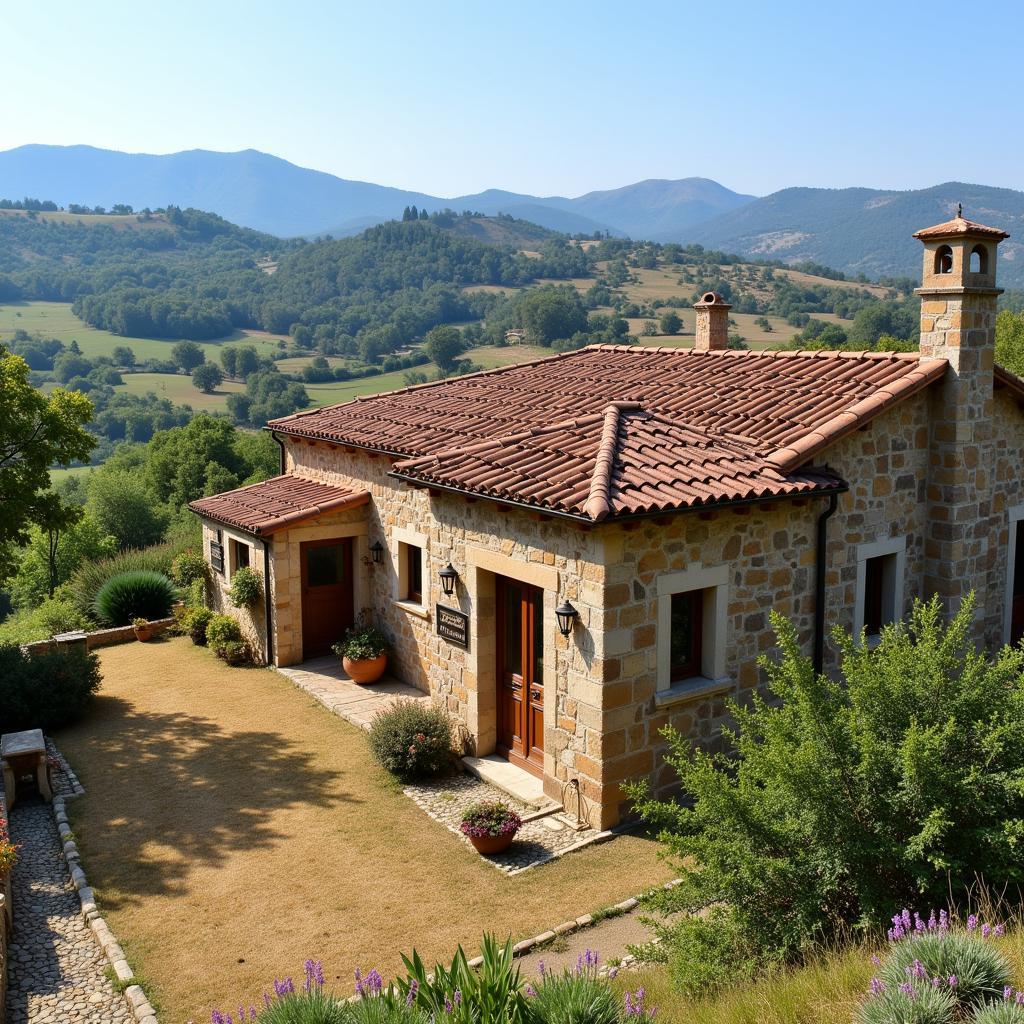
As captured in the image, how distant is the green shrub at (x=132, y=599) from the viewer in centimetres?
1831

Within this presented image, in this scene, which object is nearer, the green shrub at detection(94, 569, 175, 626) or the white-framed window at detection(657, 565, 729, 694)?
the white-framed window at detection(657, 565, 729, 694)

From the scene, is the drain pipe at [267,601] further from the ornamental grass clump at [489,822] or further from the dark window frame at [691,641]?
the dark window frame at [691,641]

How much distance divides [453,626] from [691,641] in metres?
2.88

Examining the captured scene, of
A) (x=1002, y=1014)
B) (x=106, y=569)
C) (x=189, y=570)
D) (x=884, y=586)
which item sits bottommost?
(x=106, y=569)

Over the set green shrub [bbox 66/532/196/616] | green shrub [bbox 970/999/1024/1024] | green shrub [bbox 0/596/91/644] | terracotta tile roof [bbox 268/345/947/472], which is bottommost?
green shrub [bbox 0/596/91/644]

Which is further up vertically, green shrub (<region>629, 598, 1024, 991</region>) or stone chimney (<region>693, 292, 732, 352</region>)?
stone chimney (<region>693, 292, 732, 352</region>)

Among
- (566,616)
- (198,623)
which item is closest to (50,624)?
(198,623)

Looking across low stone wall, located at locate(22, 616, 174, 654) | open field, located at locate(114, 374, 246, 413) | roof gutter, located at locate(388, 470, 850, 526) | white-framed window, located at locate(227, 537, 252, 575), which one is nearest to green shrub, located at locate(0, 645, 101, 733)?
white-framed window, located at locate(227, 537, 252, 575)

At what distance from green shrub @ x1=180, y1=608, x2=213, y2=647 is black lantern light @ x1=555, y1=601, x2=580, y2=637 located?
9.24 metres

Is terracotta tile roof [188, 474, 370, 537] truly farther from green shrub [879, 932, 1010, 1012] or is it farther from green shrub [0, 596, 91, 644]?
green shrub [879, 932, 1010, 1012]

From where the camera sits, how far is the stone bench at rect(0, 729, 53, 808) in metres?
10.1

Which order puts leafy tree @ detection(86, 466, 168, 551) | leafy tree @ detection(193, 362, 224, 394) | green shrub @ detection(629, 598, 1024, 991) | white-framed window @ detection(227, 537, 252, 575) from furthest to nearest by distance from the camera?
leafy tree @ detection(193, 362, 224, 394)
leafy tree @ detection(86, 466, 168, 551)
white-framed window @ detection(227, 537, 252, 575)
green shrub @ detection(629, 598, 1024, 991)

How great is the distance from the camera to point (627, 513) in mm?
8398

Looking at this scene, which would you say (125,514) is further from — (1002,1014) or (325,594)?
(1002,1014)
